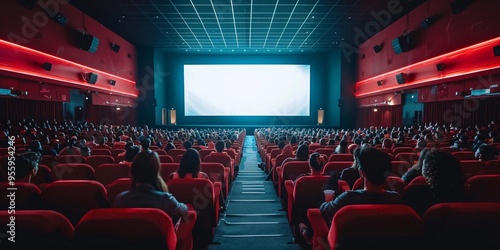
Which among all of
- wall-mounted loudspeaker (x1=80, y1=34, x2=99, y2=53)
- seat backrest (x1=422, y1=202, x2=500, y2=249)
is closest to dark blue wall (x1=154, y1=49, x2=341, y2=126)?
wall-mounted loudspeaker (x1=80, y1=34, x2=99, y2=53)

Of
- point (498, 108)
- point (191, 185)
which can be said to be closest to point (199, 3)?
point (191, 185)

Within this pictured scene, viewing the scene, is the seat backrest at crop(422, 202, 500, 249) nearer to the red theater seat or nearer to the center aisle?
the red theater seat

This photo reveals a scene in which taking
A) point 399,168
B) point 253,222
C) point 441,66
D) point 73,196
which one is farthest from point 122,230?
point 441,66

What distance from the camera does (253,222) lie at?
4.08 meters

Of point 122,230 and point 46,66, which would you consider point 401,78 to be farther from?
point 122,230

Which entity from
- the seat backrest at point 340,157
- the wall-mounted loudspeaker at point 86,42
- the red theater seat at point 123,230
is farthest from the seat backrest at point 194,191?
the wall-mounted loudspeaker at point 86,42

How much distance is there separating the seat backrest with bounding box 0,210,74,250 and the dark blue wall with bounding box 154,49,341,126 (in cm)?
2247

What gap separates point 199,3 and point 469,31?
10.1 metres

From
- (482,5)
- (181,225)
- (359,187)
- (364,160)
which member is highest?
(482,5)

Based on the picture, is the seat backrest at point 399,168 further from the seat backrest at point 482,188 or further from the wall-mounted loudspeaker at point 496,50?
the wall-mounted loudspeaker at point 496,50

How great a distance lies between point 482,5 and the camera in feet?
33.4

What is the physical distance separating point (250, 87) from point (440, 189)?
22.3 m

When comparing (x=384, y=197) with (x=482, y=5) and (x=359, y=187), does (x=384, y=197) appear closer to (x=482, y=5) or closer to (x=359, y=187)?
(x=359, y=187)

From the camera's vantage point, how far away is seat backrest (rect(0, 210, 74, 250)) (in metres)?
1.51
